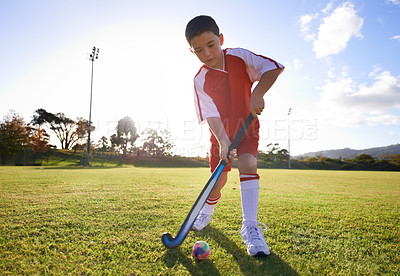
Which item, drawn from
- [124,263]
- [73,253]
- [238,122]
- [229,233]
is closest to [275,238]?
[229,233]

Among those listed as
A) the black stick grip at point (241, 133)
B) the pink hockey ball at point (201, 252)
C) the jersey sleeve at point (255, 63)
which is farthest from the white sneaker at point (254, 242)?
the jersey sleeve at point (255, 63)

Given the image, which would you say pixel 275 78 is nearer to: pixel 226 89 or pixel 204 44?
pixel 226 89

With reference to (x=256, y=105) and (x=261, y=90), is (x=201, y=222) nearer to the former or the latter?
(x=256, y=105)

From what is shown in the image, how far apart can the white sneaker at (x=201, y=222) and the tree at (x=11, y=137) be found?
160 ft

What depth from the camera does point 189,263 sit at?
1739mm

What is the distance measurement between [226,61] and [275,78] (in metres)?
0.62

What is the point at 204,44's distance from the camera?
2422 millimetres

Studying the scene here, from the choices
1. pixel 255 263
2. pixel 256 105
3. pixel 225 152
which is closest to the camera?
pixel 255 263

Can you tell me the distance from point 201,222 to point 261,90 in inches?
65.0

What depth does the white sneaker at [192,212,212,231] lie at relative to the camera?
2609 millimetres

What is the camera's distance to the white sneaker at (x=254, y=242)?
→ 186 cm

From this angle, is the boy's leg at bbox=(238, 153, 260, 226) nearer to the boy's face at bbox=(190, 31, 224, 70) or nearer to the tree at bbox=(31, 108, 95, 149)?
the boy's face at bbox=(190, 31, 224, 70)

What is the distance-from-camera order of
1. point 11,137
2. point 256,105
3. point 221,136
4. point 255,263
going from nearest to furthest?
point 255,263, point 256,105, point 221,136, point 11,137

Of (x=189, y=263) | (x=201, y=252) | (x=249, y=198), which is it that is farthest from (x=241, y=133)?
(x=189, y=263)
